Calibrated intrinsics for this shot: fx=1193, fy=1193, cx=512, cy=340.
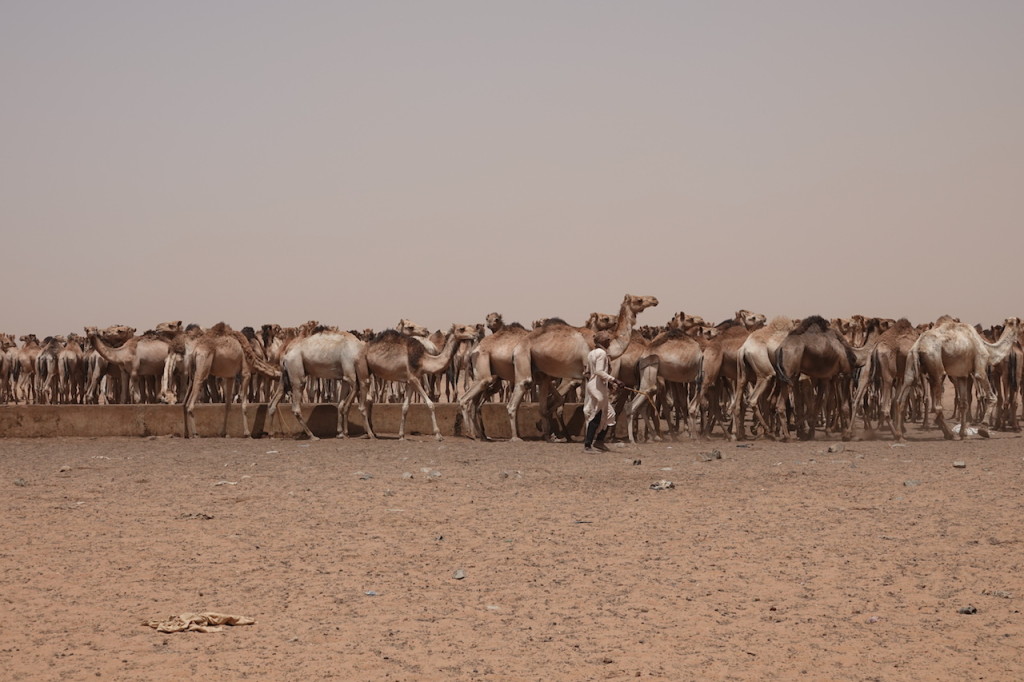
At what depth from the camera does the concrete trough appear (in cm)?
2108

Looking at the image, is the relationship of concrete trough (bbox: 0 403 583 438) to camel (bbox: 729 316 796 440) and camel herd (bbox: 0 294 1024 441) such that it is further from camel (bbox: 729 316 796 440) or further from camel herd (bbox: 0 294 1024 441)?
camel (bbox: 729 316 796 440)

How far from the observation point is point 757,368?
65.8 ft

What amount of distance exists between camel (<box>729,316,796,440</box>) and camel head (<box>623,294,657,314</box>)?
5.66 feet

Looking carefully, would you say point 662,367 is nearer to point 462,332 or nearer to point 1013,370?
point 462,332

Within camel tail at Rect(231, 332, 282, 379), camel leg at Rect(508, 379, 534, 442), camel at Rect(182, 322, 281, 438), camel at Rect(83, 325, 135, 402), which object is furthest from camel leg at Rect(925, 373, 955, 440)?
camel at Rect(83, 325, 135, 402)

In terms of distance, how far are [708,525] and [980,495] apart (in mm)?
3193

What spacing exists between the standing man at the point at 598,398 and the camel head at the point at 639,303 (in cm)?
194

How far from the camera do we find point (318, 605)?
8227 mm

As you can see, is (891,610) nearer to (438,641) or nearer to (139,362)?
(438,641)

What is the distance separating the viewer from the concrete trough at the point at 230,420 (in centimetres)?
2108

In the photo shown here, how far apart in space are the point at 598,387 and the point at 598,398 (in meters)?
0.16

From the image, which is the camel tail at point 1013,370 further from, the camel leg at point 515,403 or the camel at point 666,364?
the camel leg at point 515,403

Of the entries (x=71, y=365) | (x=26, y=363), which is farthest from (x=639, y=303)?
(x=26, y=363)

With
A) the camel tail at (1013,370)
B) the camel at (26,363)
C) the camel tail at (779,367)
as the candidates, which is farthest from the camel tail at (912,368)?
the camel at (26,363)
